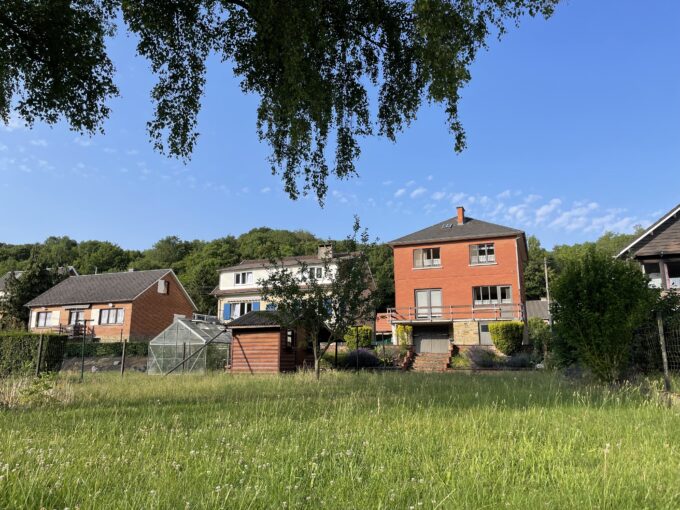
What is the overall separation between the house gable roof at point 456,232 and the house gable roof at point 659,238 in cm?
875

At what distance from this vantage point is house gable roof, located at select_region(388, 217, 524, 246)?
115 feet

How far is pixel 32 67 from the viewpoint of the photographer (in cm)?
866

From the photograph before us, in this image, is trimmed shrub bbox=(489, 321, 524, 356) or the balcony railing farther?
the balcony railing

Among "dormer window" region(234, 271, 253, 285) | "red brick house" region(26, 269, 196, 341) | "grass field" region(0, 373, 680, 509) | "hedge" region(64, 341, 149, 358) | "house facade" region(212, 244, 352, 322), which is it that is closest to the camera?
"grass field" region(0, 373, 680, 509)

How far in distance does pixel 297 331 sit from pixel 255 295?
25108 millimetres

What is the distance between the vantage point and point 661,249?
24.5 meters

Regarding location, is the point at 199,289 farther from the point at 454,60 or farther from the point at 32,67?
the point at 454,60

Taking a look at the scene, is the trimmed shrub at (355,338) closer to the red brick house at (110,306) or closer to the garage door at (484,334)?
the garage door at (484,334)

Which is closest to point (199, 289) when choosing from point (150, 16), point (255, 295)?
point (255, 295)

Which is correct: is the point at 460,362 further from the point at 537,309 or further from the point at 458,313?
the point at 537,309

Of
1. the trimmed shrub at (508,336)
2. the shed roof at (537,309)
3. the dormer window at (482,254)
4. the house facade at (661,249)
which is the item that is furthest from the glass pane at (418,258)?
the shed roof at (537,309)

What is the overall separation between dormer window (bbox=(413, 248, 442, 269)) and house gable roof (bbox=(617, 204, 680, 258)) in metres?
13.4

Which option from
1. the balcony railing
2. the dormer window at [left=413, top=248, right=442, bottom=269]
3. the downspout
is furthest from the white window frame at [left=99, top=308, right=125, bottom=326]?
the downspout

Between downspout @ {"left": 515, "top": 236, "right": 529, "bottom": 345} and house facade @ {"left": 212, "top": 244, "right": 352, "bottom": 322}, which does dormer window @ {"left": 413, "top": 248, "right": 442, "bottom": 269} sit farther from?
house facade @ {"left": 212, "top": 244, "right": 352, "bottom": 322}
